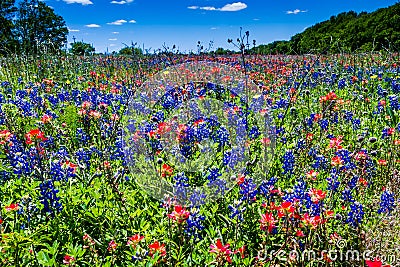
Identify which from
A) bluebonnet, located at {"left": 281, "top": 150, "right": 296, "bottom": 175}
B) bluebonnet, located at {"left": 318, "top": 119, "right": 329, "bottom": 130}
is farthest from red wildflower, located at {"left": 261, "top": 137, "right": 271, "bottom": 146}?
bluebonnet, located at {"left": 318, "top": 119, "right": 329, "bottom": 130}

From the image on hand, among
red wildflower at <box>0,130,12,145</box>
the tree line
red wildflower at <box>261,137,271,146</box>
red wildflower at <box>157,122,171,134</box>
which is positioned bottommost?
red wildflower at <box>261,137,271,146</box>

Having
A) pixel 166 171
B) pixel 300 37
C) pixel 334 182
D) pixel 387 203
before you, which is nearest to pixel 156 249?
pixel 166 171

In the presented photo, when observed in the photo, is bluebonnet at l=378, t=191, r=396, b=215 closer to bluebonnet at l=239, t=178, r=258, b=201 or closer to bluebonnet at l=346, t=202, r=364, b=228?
bluebonnet at l=346, t=202, r=364, b=228

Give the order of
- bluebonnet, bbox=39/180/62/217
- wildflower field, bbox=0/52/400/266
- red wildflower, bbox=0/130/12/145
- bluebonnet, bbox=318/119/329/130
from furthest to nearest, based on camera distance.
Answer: bluebonnet, bbox=318/119/329/130
red wildflower, bbox=0/130/12/145
bluebonnet, bbox=39/180/62/217
wildflower field, bbox=0/52/400/266

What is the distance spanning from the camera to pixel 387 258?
2.38 meters

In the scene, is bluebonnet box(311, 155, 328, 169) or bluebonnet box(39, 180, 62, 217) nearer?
bluebonnet box(39, 180, 62, 217)

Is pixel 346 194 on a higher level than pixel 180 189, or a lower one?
lower

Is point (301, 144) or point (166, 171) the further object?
point (301, 144)

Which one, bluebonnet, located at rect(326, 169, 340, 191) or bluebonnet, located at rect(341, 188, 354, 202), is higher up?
bluebonnet, located at rect(326, 169, 340, 191)

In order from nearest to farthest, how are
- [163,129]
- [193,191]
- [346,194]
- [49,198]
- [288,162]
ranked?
[49,198], [346,194], [193,191], [288,162], [163,129]

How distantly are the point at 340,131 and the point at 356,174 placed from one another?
160 centimetres

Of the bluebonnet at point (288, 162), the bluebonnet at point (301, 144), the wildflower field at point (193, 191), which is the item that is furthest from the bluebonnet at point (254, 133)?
the bluebonnet at point (288, 162)

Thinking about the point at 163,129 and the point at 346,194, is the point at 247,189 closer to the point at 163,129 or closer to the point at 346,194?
the point at 346,194

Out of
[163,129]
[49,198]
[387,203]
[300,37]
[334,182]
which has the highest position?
[300,37]
